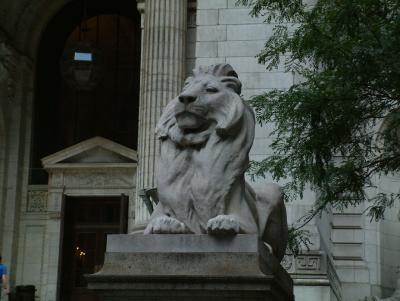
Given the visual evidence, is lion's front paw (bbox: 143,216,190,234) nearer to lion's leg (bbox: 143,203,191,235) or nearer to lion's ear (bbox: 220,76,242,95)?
A: lion's leg (bbox: 143,203,191,235)

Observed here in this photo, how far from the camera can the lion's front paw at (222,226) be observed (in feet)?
26.8

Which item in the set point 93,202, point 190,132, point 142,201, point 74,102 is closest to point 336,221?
point 142,201

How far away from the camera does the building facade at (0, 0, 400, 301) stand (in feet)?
75.9

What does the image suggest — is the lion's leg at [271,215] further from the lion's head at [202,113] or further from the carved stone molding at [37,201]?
the carved stone molding at [37,201]

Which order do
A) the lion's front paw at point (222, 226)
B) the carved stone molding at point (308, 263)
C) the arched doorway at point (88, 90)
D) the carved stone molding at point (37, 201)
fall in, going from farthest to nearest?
the arched doorway at point (88, 90) < the carved stone molding at point (37, 201) < the carved stone molding at point (308, 263) < the lion's front paw at point (222, 226)

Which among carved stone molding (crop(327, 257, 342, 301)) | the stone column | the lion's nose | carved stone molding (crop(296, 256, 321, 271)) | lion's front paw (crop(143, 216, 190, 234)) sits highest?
the stone column

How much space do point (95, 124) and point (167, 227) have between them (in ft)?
77.3

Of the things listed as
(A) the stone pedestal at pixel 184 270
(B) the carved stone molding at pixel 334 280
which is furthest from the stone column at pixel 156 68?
(A) the stone pedestal at pixel 184 270

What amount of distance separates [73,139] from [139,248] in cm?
2374

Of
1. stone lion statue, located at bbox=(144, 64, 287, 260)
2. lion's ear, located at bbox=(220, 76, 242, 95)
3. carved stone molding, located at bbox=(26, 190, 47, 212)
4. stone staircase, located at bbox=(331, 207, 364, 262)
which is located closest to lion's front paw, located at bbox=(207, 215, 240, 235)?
stone lion statue, located at bbox=(144, 64, 287, 260)

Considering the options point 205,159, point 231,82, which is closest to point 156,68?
point 231,82

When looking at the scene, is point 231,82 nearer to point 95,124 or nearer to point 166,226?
point 166,226

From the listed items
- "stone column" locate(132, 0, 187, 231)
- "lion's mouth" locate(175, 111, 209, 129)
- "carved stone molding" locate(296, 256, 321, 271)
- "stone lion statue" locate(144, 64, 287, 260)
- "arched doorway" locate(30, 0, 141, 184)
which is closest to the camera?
"stone lion statue" locate(144, 64, 287, 260)

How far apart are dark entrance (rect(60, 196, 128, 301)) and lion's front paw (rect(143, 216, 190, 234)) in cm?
2090
